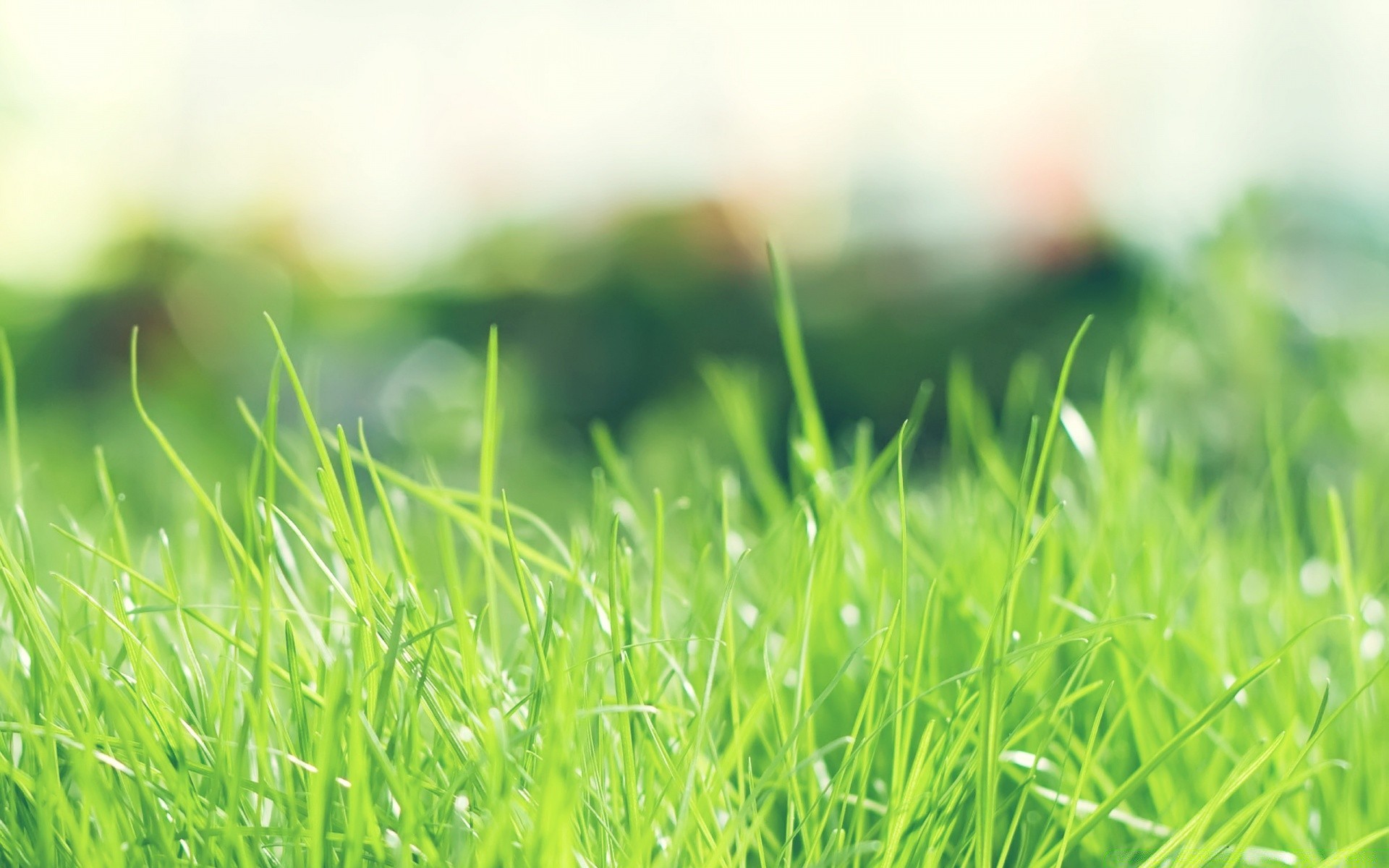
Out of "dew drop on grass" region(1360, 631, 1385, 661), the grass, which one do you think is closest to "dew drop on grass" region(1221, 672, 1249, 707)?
the grass

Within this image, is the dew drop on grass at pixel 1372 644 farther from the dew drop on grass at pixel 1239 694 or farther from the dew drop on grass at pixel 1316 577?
the dew drop on grass at pixel 1239 694

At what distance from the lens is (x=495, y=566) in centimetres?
44

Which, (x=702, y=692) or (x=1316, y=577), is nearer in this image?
(x=702, y=692)

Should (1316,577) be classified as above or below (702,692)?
below

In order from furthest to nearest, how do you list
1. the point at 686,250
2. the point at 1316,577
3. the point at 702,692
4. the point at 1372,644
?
the point at 686,250 → the point at 1316,577 → the point at 1372,644 → the point at 702,692

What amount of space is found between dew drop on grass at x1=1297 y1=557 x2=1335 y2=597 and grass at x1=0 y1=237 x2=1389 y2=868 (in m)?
0.07

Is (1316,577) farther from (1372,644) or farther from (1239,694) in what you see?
(1239,694)

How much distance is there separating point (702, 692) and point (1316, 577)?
0.55 metres

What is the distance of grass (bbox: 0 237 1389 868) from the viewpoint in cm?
34

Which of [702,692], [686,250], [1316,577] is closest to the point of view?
[702,692]

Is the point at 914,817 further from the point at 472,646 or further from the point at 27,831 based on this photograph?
the point at 27,831

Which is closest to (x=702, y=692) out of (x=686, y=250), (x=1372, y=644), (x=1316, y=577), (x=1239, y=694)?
(x=1239, y=694)

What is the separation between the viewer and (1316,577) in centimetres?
81

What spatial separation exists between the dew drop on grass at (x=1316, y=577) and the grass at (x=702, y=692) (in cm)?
7
